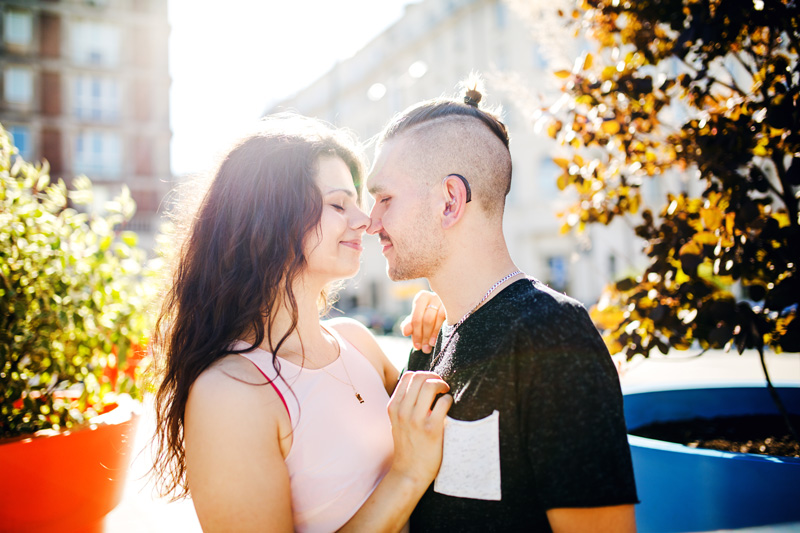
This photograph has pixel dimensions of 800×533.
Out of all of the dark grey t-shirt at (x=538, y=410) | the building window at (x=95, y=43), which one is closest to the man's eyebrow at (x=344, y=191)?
the dark grey t-shirt at (x=538, y=410)

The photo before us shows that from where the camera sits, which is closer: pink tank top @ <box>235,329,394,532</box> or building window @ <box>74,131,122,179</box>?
pink tank top @ <box>235,329,394,532</box>

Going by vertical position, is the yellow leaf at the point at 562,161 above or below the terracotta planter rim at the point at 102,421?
above

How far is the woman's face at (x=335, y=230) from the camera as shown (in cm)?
215

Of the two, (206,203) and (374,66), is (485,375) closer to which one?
(206,203)

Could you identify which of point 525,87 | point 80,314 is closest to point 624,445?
point 525,87

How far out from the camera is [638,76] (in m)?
2.43

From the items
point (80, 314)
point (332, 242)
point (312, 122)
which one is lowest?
point (80, 314)

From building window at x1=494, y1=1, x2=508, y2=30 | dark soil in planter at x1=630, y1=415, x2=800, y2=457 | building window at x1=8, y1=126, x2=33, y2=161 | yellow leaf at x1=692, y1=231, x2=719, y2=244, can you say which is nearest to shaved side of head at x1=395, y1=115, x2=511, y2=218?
yellow leaf at x1=692, y1=231, x2=719, y2=244

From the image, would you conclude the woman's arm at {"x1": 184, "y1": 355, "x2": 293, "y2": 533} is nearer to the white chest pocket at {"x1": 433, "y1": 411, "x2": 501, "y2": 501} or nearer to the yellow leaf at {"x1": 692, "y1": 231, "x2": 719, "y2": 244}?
the white chest pocket at {"x1": 433, "y1": 411, "x2": 501, "y2": 501}

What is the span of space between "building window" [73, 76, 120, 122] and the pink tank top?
34.7 meters

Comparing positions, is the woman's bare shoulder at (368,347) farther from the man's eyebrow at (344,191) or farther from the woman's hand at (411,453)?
the woman's hand at (411,453)

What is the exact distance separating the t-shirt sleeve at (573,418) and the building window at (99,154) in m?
34.6

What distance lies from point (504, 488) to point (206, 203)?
1.51 metres

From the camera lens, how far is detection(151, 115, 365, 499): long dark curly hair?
1959 millimetres
